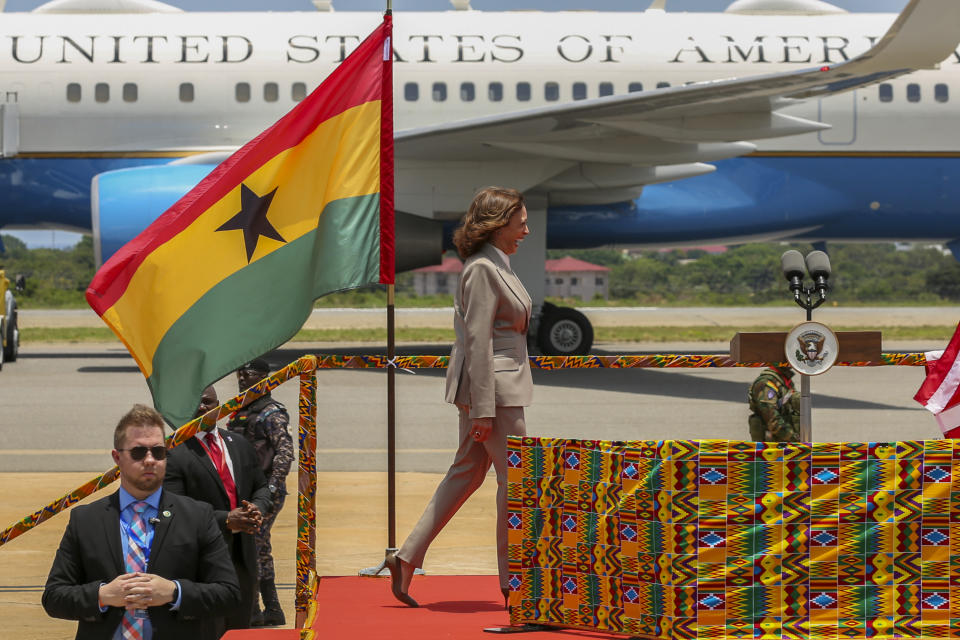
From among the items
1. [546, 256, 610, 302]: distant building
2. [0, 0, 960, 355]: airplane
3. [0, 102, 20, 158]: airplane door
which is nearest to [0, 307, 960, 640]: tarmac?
[0, 0, 960, 355]: airplane

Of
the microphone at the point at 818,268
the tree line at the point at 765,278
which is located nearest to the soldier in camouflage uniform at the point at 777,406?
the microphone at the point at 818,268

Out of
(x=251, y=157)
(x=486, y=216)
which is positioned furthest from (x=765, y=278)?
(x=486, y=216)

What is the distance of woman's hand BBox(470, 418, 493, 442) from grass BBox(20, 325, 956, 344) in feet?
59.4

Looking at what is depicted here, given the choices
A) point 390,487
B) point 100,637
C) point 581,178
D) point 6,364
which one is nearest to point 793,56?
point 581,178

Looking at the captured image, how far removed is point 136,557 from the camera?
13.4 feet

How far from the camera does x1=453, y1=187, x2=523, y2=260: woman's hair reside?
5.21 meters

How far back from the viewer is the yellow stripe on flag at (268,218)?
5.40m

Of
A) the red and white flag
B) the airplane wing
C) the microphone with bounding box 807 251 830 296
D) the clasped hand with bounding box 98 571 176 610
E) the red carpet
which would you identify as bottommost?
the red carpet

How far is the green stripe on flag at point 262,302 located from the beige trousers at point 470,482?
839 mm

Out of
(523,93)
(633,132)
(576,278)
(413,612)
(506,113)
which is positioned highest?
(576,278)

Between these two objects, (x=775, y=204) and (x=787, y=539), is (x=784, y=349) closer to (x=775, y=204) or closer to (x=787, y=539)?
(x=787, y=539)

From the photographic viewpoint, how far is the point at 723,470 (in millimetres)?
4355

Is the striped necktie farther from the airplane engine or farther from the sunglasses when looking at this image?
the airplane engine

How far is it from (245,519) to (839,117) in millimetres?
15137
